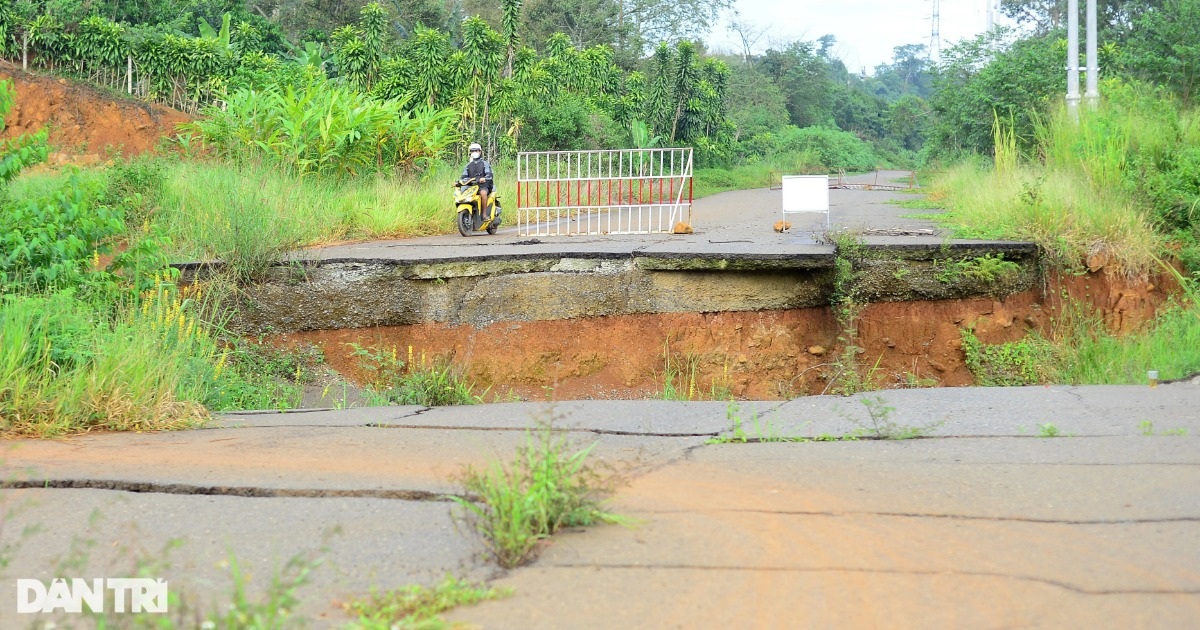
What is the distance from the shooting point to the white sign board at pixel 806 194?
13570mm

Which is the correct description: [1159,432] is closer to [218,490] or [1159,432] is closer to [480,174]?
[218,490]

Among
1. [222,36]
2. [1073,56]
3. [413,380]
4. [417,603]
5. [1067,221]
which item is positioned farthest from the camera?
[222,36]

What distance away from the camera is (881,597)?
12.1 feet

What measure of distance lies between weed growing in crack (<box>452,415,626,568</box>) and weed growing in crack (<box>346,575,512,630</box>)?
0.89 ft

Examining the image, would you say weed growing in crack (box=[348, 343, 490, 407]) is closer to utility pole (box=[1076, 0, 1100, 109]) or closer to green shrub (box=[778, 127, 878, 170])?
utility pole (box=[1076, 0, 1100, 109])

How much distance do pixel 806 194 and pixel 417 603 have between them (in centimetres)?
1092

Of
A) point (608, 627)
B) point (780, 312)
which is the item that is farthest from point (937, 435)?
point (780, 312)

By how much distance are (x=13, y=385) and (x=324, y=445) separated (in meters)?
2.02

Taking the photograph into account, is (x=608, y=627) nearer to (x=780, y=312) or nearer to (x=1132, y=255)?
(x=780, y=312)

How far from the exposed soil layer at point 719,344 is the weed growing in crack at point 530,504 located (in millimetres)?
6753

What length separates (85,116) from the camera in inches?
1020

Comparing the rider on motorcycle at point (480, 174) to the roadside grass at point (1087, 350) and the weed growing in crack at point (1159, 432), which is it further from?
the weed growing in crack at point (1159, 432)

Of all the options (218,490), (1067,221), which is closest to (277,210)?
(218,490)

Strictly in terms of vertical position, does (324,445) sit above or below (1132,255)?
below
